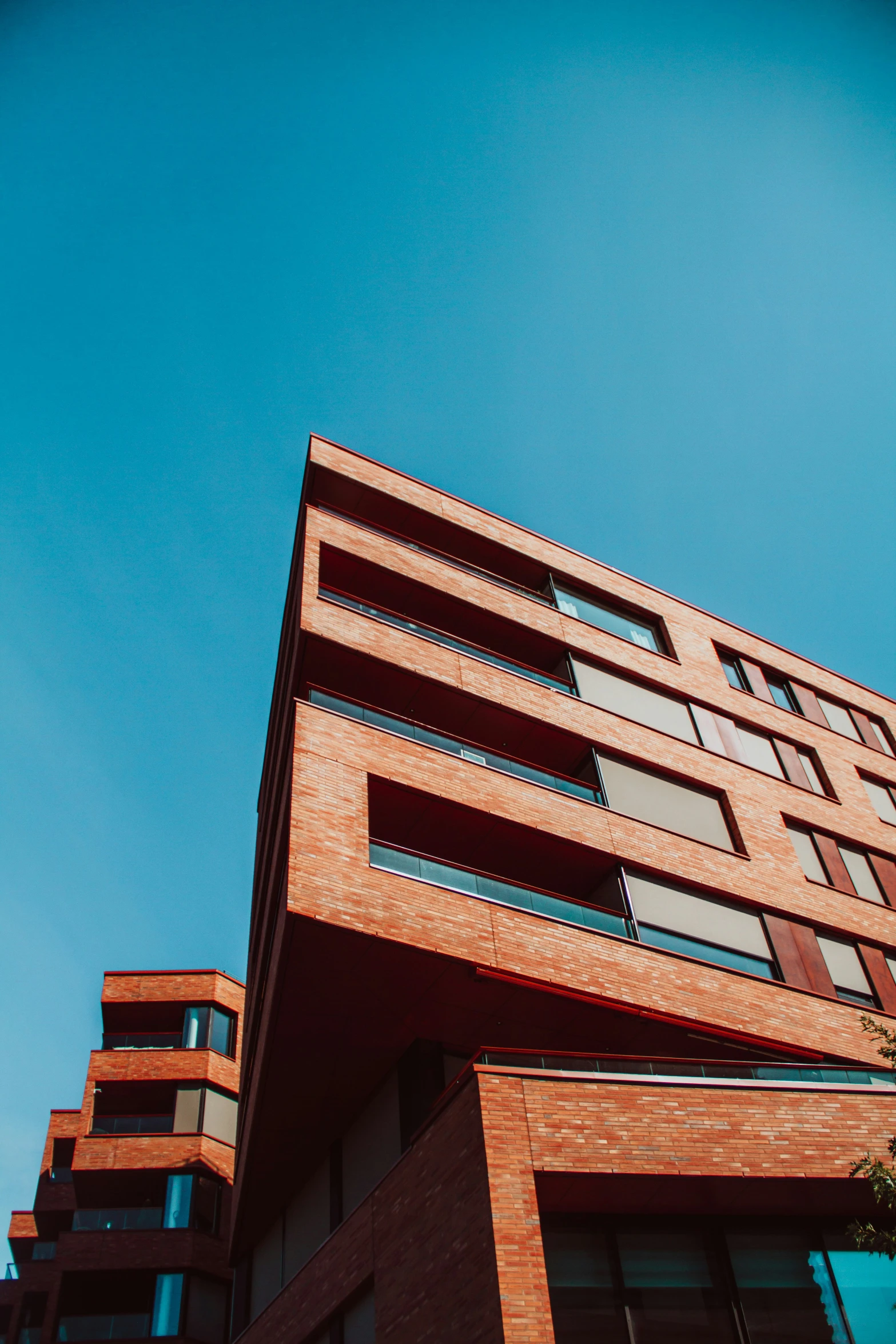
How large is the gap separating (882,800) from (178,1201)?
23174mm

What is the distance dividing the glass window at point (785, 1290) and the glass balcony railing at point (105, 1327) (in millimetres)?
19177

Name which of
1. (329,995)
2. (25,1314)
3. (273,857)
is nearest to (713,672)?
(273,857)

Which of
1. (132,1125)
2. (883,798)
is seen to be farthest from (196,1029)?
(883,798)

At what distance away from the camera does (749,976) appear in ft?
58.1

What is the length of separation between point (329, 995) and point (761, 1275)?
6.87 meters

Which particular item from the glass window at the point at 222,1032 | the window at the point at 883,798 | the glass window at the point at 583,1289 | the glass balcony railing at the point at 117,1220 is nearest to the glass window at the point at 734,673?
the window at the point at 883,798

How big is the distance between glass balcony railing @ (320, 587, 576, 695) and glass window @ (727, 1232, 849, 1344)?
1172 centimetres

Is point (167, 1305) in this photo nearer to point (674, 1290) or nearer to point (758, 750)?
point (674, 1290)

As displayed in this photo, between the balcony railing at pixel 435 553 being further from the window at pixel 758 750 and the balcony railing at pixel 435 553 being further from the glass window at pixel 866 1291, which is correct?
the glass window at pixel 866 1291

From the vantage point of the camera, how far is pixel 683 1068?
40.4 feet

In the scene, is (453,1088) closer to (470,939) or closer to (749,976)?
(470,939)

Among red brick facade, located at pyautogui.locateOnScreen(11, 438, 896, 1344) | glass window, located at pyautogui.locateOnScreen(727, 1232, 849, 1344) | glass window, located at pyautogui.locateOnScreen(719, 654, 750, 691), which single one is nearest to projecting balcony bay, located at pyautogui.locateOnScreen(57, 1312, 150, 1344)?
red brick facade, located at pyautogui.locateOnScreen(11, 438, 896, 1344)

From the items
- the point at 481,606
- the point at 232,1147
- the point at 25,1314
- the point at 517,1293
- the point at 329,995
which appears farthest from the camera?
the point at 25,1314

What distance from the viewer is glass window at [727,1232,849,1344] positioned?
11125 mm
